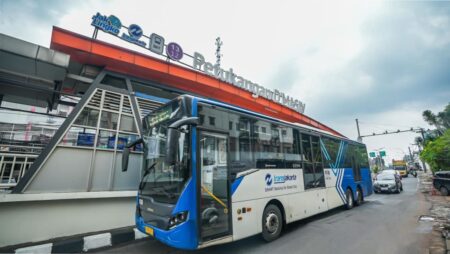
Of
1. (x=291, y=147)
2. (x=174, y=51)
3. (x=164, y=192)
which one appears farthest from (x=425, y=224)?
(x=174, y=51)

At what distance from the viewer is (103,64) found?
22.3 ft

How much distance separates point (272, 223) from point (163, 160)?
326 cm

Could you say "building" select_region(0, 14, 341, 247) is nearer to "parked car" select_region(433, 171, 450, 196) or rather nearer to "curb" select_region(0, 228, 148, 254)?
"curb" select_region(0, 228, 148, 254)

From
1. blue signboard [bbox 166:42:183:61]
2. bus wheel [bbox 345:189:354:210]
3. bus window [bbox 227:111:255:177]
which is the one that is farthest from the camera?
bus wheel [bbox 345:189:354:210]

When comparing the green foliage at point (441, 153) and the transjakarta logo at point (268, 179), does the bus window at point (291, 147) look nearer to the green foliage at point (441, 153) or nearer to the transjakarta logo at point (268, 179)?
the transjakarta logo at point (268, 179)

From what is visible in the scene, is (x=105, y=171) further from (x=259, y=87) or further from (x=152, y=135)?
(x=259, y=87)

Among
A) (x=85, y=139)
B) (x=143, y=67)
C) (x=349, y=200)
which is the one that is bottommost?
(x=349, y=200)

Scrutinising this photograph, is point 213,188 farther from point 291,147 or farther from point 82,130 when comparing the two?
point 82,130

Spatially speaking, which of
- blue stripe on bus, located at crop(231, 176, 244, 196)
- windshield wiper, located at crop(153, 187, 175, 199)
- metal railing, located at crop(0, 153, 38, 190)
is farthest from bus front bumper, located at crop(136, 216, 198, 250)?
metal railing, located at crop(0, 153, 38, 190)

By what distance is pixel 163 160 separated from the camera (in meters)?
4.07

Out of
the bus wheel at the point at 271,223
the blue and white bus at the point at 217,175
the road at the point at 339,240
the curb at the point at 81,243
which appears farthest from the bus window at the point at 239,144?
the curb at the point at 81,243

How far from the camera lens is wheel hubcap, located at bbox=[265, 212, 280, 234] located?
4.99 m

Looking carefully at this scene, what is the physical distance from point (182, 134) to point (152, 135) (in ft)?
3.63

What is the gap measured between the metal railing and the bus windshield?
628 cm
